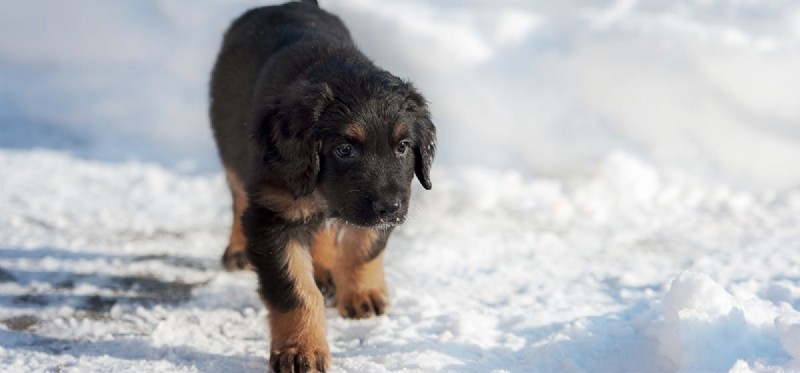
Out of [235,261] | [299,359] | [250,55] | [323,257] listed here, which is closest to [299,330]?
[299,359]

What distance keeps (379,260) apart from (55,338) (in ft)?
4.78

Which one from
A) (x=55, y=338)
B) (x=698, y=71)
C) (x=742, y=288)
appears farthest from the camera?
(x=698, y=71)

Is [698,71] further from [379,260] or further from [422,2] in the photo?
[379,260]

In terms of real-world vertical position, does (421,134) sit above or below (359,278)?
above

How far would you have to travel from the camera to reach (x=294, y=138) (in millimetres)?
3568

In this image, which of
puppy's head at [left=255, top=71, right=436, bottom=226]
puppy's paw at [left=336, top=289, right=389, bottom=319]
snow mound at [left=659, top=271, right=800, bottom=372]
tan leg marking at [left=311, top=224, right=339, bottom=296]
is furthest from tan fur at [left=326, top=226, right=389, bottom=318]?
snow mound at [left=659, top=271, right=800, bottom=372]

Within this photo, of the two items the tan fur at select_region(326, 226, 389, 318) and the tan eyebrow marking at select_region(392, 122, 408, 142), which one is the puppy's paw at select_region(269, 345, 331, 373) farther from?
the tan eyebrow marking at select_region(392, 122, 408, 142)

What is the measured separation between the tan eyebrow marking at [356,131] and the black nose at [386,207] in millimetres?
258

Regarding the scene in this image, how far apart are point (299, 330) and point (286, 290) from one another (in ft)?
0.55

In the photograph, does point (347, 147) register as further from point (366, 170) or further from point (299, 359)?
point (299, 359)

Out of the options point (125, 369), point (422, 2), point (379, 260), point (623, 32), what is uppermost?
point (422, 2)

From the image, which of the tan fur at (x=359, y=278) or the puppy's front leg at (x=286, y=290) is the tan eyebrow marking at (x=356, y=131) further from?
the tan fur at (x=359, y=278)

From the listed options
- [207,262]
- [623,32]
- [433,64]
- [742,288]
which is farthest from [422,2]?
[742,288]

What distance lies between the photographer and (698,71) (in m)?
6.88
